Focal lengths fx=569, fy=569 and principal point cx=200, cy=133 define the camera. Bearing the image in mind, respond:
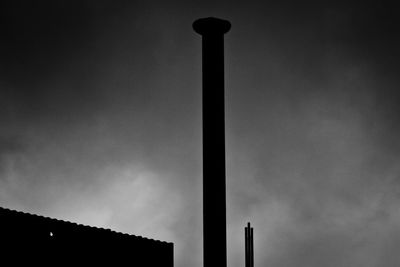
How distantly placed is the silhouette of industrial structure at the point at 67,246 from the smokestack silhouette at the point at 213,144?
5381 millimetres

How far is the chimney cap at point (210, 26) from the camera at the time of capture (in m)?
20.1

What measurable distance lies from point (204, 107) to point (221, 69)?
1561 mm

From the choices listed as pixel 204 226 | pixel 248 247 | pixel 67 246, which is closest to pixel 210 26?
pixel 204 226

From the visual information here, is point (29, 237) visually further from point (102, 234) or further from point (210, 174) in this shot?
point (210, 174)

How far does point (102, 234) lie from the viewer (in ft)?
72.6

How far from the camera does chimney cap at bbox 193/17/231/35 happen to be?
20.1 meters

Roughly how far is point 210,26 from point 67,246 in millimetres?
9502


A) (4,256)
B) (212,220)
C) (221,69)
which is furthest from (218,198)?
(4,256)

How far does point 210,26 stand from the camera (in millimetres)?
20125

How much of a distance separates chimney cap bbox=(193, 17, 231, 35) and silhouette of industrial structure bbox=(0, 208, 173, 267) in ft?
28.1

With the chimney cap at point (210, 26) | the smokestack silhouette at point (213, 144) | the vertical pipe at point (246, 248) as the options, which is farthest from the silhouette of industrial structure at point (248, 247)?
the chimney cap at point (210, 26)

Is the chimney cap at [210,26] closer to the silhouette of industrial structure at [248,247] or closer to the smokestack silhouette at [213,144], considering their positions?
the smokestack silhouette at [213,144]

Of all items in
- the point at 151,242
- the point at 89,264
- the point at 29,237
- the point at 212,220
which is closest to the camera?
the point at 212,220

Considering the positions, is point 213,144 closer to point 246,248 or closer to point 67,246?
point 246,248
